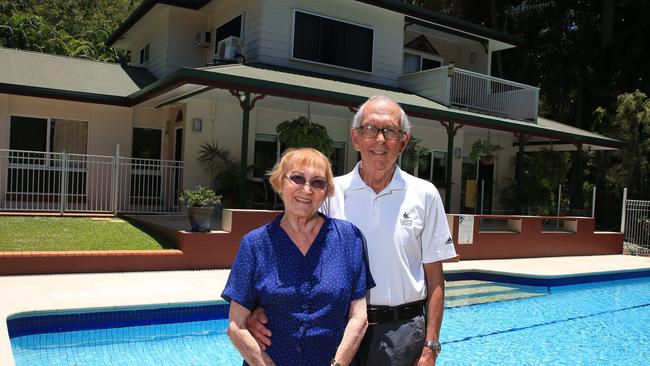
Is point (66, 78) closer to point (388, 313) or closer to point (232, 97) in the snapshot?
point (232, 97)

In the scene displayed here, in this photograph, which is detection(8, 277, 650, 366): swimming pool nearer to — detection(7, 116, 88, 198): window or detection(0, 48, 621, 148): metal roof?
detection(0, 48, 621, 148): metal roof

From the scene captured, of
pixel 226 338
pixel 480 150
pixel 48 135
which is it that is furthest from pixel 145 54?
pixel 226 338

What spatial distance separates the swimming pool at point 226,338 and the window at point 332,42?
25.7ft

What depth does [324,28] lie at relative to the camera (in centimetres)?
1347

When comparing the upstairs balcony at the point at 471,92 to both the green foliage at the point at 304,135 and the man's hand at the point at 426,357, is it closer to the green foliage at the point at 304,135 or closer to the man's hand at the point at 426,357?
the green foliage at the point at 304,135

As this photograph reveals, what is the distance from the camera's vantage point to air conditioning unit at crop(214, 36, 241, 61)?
12.4 meters

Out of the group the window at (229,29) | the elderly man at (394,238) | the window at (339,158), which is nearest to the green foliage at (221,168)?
the window at (339,158)

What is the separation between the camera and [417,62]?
55.0ft

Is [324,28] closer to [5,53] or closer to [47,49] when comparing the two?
[5,53]

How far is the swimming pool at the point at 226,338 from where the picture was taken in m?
5.18

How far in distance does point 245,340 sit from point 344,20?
12.6 meters

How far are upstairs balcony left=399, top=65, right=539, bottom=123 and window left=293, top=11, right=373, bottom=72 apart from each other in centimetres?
152

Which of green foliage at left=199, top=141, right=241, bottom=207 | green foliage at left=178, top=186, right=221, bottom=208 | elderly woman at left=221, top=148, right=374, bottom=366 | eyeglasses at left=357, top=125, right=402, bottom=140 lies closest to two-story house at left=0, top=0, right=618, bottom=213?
green foliage at left=199, top=141, right=241, bottom=207

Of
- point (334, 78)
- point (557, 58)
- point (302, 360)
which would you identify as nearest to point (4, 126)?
point (334, 78)
